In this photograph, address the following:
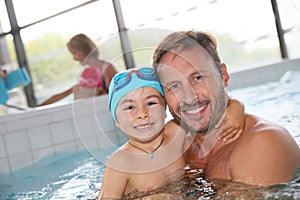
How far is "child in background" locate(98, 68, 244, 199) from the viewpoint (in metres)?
1.91

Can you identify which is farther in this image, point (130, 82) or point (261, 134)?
point (130, 82)

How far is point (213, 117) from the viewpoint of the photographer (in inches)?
72.6

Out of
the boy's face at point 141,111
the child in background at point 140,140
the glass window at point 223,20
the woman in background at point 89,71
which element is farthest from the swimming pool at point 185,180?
the woman in background at point 89,71

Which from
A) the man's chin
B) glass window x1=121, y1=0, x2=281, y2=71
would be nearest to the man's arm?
the man's chin

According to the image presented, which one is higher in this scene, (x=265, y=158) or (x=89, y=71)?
(x=89, y=71)

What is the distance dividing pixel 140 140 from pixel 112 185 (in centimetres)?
22

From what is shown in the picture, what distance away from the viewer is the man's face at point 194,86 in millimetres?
1786

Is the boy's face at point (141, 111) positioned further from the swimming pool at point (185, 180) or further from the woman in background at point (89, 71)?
the woman in background at point (89, 71)

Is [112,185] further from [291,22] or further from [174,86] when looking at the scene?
[291,22]

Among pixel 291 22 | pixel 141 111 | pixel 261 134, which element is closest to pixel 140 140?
pixel 141 111

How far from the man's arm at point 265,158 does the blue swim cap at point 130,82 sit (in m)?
0.43

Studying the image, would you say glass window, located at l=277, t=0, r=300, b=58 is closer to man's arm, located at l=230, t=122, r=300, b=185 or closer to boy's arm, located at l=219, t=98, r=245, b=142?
boy's arm, located at l=219, t=98, r=245, b=142

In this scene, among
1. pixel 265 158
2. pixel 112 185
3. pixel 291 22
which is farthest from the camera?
pixel 291 22

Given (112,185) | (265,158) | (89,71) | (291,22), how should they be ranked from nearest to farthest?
(265,158), (112,185), (89,71), (291,22)
